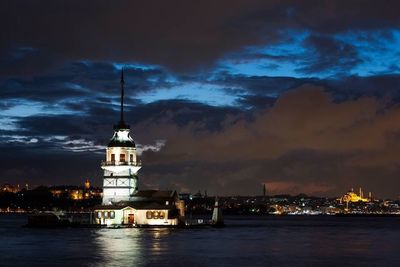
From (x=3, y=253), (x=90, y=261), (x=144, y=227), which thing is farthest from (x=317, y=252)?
(x=144, y=227)

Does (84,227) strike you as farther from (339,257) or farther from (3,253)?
(339,257)

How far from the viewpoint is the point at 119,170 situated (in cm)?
11131

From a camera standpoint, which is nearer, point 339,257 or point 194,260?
point 194,260

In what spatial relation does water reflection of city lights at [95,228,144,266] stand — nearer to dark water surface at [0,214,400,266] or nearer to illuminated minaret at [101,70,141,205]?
dark water surface at [0,214,400,266]

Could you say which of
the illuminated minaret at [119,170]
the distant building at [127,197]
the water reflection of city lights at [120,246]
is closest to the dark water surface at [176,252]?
the water reflection of city lights at [120,246]

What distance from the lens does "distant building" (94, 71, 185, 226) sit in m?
108

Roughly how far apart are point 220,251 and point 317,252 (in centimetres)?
904

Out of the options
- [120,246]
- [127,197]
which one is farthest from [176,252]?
[127,197]

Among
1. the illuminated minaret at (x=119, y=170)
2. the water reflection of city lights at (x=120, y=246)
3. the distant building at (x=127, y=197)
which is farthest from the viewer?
the illuminated minaret at (x=119, y=170)

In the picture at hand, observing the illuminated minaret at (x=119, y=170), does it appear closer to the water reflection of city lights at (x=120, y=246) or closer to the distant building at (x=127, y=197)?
the distant building at (x=127, y=197)

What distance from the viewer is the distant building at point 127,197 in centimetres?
10762

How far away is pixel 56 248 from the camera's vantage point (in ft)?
247

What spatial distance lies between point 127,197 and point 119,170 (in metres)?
3.96

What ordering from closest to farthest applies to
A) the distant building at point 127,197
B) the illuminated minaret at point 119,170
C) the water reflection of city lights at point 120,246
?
the water reflection of city lights at point 120,246, the distant building at point 127,197, the illuminated minaret at point 119,170
